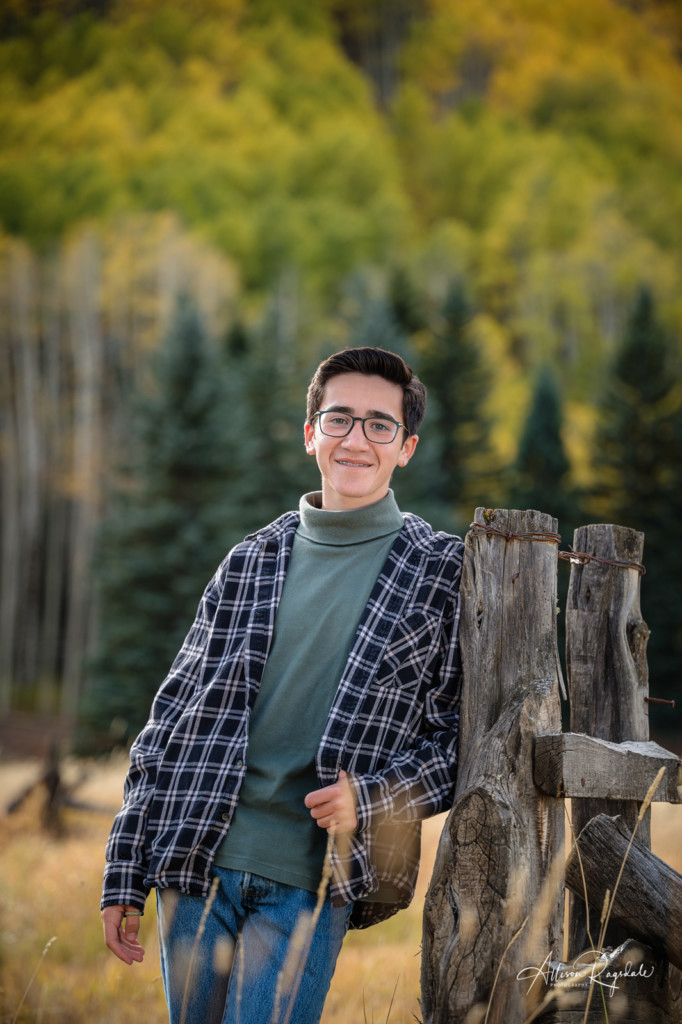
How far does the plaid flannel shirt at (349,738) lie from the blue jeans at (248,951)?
0.24 feet

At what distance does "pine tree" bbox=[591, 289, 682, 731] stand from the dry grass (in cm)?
1491

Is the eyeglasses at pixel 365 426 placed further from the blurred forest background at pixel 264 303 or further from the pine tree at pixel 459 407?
the pine tree at pixel 459 407

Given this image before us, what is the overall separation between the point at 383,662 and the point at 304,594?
0.31m

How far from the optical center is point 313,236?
3712cm

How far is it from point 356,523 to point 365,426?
26 centimetres

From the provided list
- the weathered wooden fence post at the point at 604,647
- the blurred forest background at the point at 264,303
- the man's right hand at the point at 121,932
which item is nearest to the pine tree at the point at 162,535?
the blurred forest background at the point at 264,303

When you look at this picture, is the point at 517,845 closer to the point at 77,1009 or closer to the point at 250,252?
the point at 77,1009

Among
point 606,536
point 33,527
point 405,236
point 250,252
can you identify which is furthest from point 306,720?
point 405,236

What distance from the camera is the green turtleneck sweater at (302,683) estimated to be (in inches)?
83.5

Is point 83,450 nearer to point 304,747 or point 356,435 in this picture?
point 356,435

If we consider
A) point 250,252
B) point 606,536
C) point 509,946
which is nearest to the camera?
point 509,946

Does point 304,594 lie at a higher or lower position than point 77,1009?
higher

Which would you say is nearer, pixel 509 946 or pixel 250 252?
pixel 509 946

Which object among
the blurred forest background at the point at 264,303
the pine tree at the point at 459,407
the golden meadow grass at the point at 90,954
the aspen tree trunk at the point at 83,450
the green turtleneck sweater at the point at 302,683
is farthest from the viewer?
the aspen tree trunk at the point at 83,450
